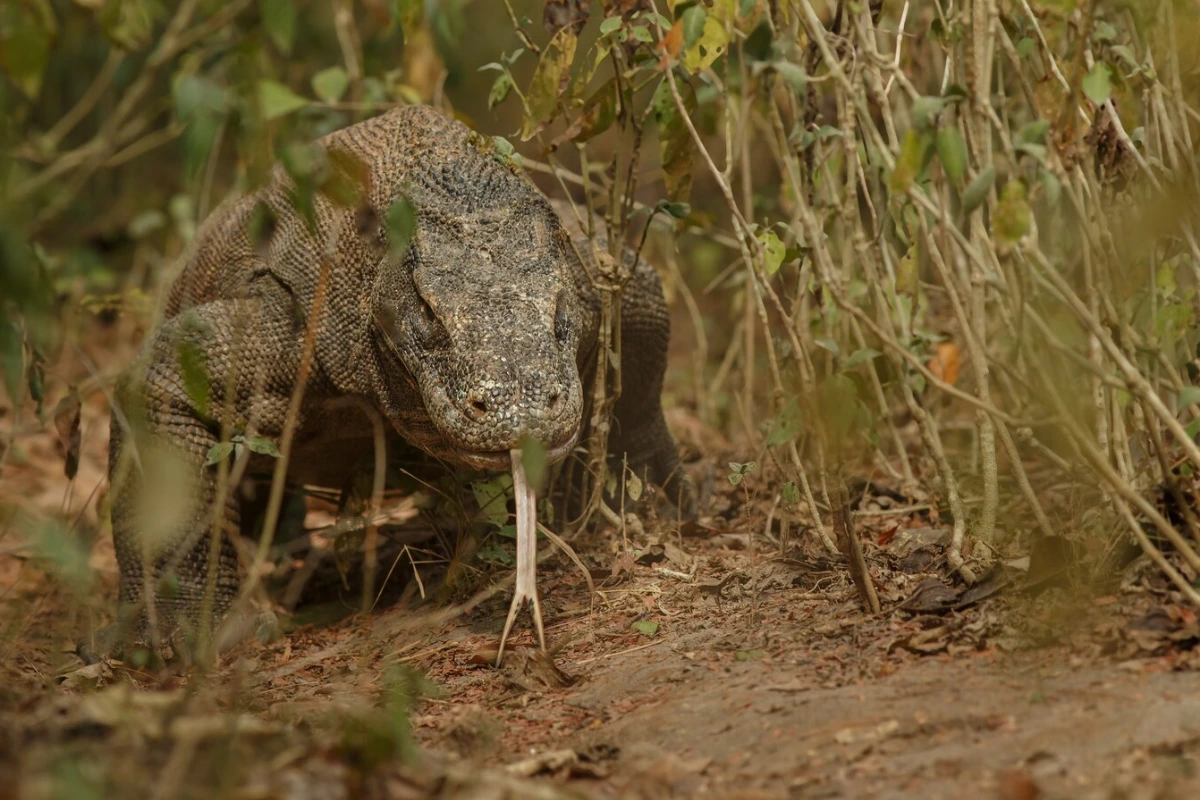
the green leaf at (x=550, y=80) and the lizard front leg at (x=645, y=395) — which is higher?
the green leaf at (x=550, y=80)

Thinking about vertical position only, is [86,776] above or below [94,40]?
below

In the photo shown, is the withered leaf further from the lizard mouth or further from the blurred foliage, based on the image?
the lizard mouth

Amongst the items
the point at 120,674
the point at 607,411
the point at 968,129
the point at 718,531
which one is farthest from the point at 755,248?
the point at 120,674

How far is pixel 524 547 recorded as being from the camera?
3.77 meters

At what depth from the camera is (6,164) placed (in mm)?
2797

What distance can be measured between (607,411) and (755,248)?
40.5 inches

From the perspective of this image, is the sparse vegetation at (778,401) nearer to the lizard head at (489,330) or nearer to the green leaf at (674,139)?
the green leaf at (674,139)

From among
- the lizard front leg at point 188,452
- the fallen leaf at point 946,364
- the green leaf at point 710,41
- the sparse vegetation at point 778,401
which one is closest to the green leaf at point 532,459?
the sparse vegetation at point 778,401

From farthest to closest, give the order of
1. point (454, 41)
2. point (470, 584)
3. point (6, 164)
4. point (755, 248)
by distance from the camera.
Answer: point (470, 584) < point (755, 248) < point (454, 41) < point (6, 164)

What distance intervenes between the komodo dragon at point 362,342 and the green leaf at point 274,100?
49.0 inches

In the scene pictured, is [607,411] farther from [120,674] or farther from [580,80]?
[120,674]

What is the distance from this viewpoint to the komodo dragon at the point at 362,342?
4035 millimetres

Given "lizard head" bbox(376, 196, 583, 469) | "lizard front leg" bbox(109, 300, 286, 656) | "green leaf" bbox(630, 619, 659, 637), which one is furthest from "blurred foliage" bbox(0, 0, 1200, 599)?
"green leaf" bbox(630, 619, 659, 637)

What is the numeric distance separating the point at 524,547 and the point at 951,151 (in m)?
1.58
